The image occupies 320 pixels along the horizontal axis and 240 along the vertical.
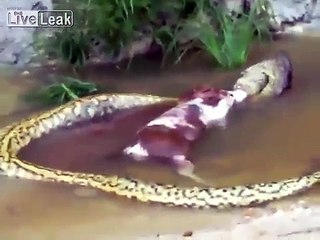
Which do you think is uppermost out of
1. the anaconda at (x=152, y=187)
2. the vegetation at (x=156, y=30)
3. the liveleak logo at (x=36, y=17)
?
the liveleak logo at (x=36, y=17)

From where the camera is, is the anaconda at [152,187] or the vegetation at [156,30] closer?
the anaconda at [152,187]

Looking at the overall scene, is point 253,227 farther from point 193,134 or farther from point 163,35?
point 163,35

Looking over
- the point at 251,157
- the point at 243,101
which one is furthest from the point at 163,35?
the point at 251,157

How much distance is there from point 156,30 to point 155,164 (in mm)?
250

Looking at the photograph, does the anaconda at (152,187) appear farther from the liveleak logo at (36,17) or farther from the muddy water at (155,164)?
the liveleak logo at (36,17)

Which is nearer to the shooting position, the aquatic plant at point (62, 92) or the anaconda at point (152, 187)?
the anaconda at point (152, 187)

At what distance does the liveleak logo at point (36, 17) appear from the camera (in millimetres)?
946

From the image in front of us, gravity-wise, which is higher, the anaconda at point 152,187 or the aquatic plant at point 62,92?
the aquatic plant at point 62,92

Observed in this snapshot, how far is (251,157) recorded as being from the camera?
750mm

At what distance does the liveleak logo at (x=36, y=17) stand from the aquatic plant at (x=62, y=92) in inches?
3.9

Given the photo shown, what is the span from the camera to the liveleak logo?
37.3 inches

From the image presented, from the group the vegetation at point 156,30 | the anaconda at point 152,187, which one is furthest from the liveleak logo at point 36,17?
the anaconda at point 152,187

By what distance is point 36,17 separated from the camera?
957 mm

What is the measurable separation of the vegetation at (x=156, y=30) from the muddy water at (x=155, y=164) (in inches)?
1.0
